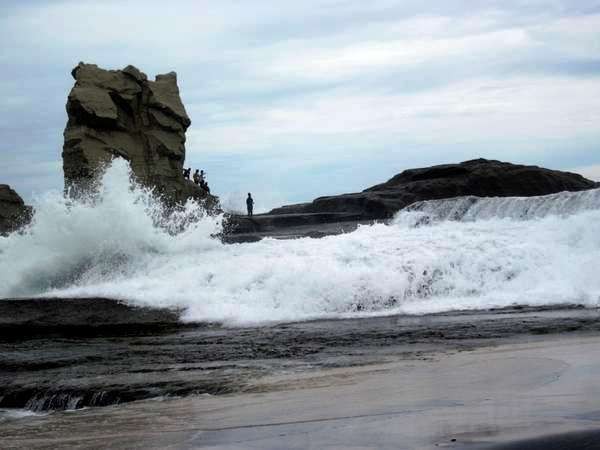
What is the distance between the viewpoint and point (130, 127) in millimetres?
36656

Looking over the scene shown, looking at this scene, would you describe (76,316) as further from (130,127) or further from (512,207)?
(130,127)

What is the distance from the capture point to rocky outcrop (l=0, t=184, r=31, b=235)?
3606cm

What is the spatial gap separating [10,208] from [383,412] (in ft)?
117

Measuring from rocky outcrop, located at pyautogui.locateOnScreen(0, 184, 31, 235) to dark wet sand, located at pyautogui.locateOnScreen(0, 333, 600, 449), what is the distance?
30.9 meters

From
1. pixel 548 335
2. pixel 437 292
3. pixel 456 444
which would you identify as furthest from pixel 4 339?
pixel 456 444

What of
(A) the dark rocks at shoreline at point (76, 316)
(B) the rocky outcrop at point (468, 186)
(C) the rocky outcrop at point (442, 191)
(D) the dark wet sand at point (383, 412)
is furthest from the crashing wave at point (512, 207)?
(D) the dark wet sand at point (383, 412)

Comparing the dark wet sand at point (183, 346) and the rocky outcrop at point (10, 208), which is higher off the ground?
the rocky outcrop at point (10, 208)

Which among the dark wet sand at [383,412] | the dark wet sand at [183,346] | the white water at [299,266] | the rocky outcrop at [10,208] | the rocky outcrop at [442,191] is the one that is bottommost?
the dark wet sand at [183,346]

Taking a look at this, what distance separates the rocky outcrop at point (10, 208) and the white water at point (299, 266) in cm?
2043

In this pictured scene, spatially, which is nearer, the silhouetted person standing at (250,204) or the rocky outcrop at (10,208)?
the rocky outcrop at (10,208)

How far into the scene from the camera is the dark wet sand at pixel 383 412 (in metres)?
4.32

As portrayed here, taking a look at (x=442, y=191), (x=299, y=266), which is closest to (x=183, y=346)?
(x=299, y=266)

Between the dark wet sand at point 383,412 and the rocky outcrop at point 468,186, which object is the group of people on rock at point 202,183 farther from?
the dark wet sand at point 383,412

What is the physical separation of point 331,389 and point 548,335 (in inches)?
125
